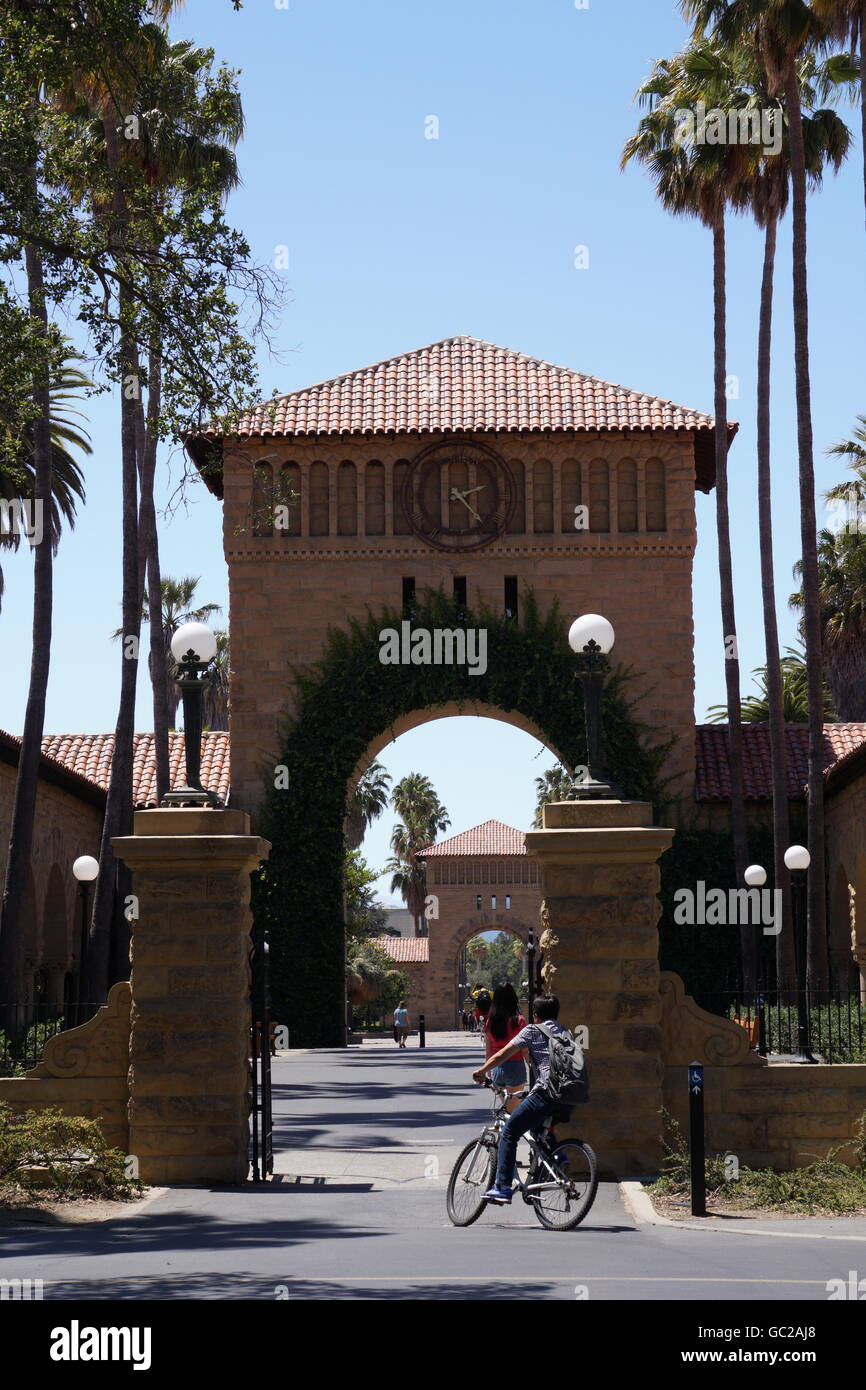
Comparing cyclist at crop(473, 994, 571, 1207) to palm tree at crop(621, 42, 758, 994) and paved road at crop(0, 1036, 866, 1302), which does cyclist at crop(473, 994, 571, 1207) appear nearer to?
paved road at crop(0, 1036, 866, 1302)

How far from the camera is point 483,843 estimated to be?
74250mm

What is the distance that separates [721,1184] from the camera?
1248cm

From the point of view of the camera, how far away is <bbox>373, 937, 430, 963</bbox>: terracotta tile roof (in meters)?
81.6

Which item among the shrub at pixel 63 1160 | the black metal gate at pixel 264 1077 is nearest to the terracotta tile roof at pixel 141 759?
the black metal gate at pixel 264 1077

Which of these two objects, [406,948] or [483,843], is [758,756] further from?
[406,948]

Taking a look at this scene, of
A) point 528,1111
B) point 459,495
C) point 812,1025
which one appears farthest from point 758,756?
point 528,1111

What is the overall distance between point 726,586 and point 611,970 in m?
23.0

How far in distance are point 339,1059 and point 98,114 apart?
1877 centimetres

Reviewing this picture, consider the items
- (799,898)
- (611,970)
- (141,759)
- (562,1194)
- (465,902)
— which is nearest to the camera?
(562,1194)

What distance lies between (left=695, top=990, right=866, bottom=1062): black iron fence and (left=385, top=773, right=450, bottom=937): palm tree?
6390 cm

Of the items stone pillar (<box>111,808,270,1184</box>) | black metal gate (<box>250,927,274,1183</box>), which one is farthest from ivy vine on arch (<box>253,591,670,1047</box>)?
stone pillar (<box>111,808,270,1184</box>)

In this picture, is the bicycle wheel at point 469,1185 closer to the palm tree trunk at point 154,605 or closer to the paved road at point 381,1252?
the paved road at point 381,1252

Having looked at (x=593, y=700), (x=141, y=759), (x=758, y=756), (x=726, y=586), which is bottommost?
(x=593, y=700)
